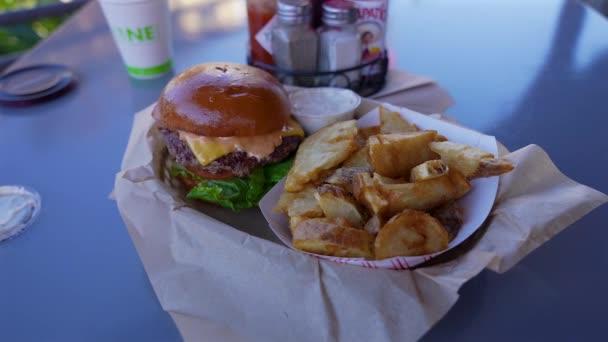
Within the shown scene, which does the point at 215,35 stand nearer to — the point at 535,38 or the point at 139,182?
the point at 139,182

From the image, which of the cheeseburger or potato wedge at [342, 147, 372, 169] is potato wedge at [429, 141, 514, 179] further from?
the cheeseburger

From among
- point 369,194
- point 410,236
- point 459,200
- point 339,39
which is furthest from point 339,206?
point 339,39

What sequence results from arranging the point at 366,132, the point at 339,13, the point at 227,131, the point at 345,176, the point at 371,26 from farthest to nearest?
the point at 371,26 < the point at 339,13 < the point at 366,132 < the point at 227,131 < the point at 345,176

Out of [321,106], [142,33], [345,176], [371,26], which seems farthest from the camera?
[142,33]

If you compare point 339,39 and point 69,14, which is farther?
point 69,14

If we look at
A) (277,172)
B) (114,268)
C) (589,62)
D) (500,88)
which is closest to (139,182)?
(114,268)

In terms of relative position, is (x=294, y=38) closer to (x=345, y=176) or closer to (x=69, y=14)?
(x=345, y=176)
